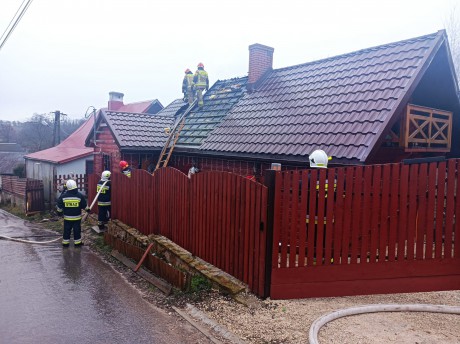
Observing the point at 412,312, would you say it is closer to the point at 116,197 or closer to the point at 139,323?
the point at 139,323

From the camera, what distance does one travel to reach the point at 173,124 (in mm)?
14664

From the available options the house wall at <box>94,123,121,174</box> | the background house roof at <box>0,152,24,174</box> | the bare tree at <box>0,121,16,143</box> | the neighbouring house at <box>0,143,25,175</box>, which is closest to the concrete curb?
the house wall at <box>94,123,121,174</box>

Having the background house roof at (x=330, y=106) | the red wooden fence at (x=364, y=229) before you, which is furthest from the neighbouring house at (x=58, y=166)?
the red wooden fence at (x=364, y=229)

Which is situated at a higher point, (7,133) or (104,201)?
(7,133)

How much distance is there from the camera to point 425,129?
9.68 m

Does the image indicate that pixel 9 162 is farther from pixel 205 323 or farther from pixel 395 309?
pixel 395 309

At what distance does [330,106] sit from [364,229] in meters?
4.47

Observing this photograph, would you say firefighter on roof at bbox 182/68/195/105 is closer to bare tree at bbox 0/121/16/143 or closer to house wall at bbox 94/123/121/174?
house wall at bbox 94/123/121/174

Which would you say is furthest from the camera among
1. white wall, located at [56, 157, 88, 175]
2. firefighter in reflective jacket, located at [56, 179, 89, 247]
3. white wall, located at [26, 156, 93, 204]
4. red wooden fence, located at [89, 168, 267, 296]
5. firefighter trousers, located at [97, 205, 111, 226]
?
white wall, located at [56, 157, 88, 175]

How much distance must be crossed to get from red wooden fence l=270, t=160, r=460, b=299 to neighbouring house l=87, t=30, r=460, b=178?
175cm

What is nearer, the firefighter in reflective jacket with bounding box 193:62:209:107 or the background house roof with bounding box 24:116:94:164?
the firefighter in reflective jacket with bounding box 193:62:209:107

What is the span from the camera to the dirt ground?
4.29 metres

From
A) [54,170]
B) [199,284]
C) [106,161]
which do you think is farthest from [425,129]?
[54,170]

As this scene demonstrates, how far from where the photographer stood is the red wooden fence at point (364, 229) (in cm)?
510
